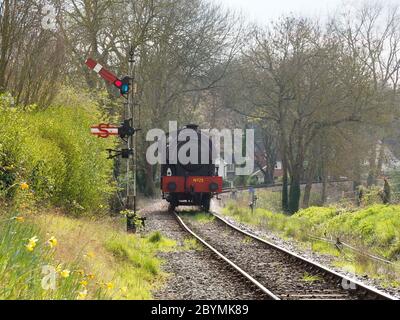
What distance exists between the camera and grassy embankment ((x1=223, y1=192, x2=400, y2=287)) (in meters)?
11.2

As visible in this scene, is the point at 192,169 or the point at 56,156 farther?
the point at 192,169

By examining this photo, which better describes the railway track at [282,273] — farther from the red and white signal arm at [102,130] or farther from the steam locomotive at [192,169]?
the steam locomotive at [192,169]

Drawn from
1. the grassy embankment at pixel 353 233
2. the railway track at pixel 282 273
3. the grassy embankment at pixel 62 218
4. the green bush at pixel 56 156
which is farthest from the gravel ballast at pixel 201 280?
the green bush at pixel 56 156

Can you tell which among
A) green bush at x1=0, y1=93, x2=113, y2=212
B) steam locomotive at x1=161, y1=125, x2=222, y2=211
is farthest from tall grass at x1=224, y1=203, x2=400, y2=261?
green bush at x1=0, y1=93, x2=113, y2=212

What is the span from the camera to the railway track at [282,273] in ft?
28.5

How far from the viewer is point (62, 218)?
446 inches

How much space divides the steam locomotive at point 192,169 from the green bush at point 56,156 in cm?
635

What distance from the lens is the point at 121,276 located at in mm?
9250

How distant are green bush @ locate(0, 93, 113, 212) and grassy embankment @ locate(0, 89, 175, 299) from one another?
0.06ft

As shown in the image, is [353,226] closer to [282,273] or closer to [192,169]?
[282,273]

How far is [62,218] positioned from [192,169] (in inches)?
533

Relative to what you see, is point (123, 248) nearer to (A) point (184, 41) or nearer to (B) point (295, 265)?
(B) point (295, 265)

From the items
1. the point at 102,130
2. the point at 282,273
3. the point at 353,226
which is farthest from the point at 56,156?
the point at 353,226

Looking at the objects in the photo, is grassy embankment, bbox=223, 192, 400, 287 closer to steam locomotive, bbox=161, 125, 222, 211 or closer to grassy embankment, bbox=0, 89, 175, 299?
steam locomotive, bbox=161, 125, 222, 211
